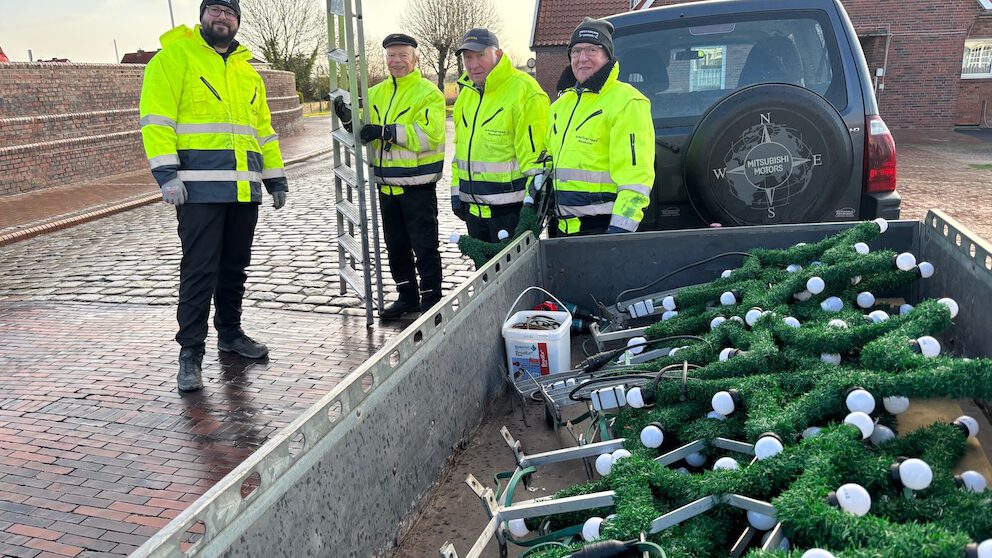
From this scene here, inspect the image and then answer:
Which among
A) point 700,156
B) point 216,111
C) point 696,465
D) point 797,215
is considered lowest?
point 696,465

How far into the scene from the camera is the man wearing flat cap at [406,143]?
230 inches

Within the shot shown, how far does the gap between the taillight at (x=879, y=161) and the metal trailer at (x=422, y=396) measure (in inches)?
22.1

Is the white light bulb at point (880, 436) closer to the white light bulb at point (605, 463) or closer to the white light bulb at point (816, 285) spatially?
the white light bulb at point (605, 463)

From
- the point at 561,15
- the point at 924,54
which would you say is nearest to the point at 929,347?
the point at 561,15

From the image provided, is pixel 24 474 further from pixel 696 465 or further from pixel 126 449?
pixel 696 465

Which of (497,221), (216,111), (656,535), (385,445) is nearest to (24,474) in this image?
(216,111)

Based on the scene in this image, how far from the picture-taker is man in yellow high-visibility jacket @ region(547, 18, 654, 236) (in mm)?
4219

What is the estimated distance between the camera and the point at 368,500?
7.97 feet

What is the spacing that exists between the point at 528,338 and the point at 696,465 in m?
1.14

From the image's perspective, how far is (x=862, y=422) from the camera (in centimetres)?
231

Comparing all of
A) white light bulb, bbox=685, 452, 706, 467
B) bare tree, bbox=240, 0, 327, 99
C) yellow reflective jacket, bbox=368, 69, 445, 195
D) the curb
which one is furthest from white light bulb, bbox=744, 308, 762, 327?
bare tree, bbox=240, 0, 327, 99

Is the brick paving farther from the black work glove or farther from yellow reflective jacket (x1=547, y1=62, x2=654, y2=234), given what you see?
yellow reflective jacket (x1=547, y1=62, x2=654, y2=234)

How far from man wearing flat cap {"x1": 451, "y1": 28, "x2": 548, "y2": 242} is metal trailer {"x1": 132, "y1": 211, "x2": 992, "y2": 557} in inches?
46.9

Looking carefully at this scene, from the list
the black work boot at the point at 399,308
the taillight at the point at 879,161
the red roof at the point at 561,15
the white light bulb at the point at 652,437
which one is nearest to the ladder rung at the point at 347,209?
the black work boot at the point at 399,308
